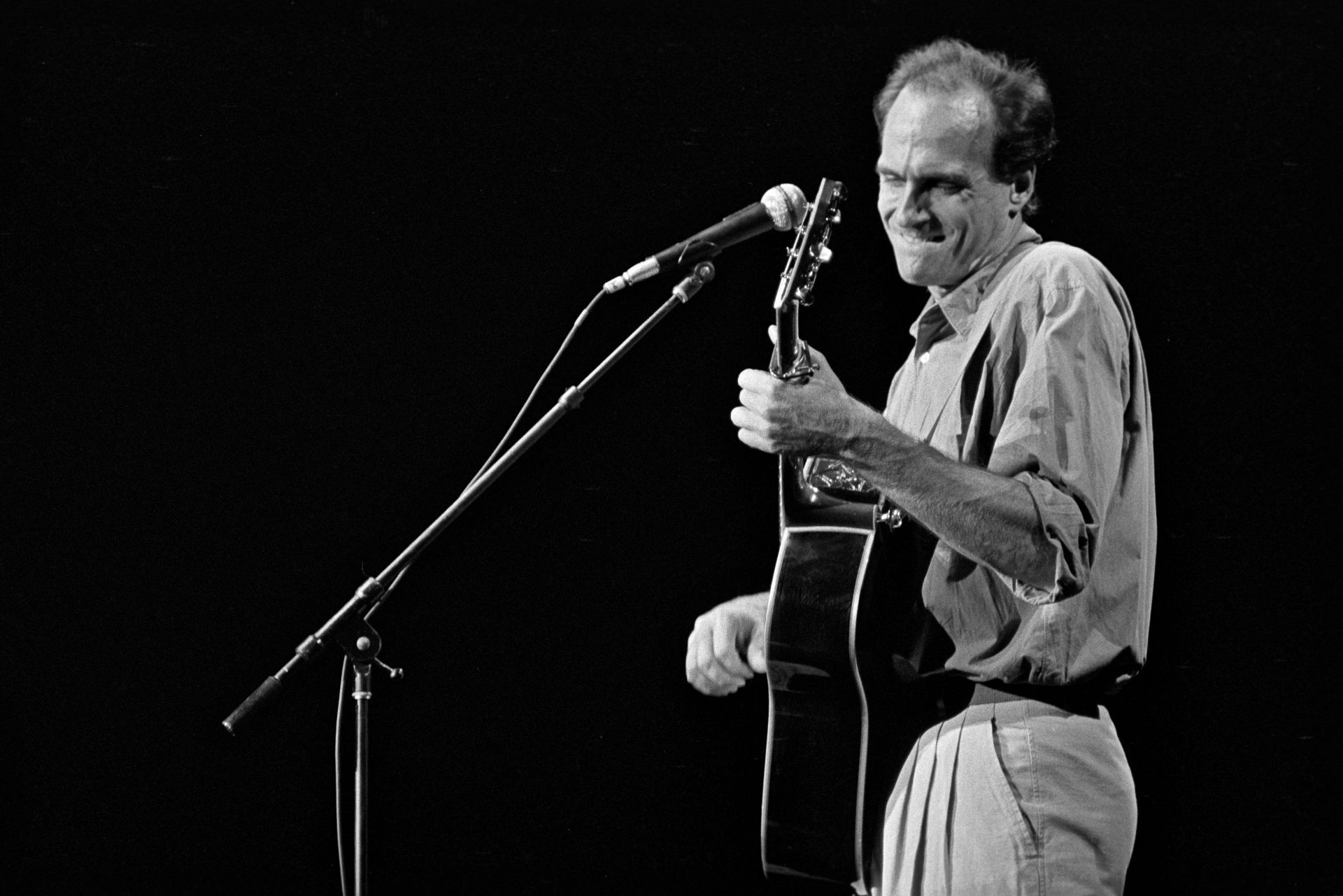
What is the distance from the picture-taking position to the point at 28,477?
106 inches

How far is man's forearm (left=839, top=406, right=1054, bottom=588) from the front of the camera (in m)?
1.30

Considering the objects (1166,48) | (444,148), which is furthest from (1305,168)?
(444,148)

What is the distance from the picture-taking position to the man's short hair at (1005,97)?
1657 millimetres

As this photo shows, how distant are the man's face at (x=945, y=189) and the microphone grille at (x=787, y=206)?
140 millimetres

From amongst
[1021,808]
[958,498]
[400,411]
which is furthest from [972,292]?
[400,411]

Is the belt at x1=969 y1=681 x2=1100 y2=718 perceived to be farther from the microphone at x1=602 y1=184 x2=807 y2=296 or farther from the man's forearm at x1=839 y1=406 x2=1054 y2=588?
the microphone at x1=602 y1=184 x2=807 y2=296

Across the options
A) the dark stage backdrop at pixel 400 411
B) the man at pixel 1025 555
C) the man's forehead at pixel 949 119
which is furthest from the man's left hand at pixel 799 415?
the dark stage backdrop at pixel 400 411

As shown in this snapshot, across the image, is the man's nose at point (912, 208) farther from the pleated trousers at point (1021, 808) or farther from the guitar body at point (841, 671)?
the pleated trousers at point (1021, 808)

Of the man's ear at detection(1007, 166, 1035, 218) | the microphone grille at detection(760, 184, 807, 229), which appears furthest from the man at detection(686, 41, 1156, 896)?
the microphone grille at detection(760, 184, 807, 229)

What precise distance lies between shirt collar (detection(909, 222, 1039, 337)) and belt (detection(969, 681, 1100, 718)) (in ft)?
1.65

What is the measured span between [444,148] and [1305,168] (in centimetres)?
190

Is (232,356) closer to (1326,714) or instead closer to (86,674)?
(86,674)

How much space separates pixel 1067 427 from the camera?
4.43 feet

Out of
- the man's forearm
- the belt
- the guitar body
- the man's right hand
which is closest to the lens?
the man's forearm
